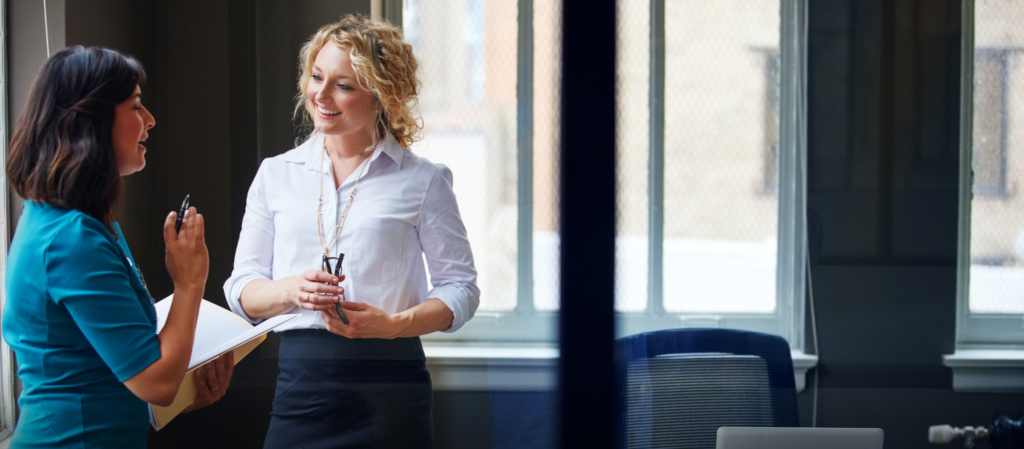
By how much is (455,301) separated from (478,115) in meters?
0.35

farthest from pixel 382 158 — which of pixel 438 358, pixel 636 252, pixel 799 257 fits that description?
pixel 799 257

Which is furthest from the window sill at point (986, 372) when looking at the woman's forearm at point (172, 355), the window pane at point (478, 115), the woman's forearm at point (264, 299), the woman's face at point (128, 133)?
the woman's face at point (128, 133)

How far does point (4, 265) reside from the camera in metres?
0.98

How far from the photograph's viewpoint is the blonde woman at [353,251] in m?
0.95

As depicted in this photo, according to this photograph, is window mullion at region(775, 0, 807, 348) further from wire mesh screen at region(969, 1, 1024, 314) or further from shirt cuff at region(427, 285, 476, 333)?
shirt cuff at region(427, 285, 476, 333)

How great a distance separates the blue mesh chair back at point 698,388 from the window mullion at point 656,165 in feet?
0.39

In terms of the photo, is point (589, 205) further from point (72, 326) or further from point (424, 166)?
point (72, 326)

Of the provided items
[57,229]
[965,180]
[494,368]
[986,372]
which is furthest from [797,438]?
[57,229]

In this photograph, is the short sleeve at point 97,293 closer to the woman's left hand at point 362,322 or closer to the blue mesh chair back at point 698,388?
the woman's left hand at point 362,322

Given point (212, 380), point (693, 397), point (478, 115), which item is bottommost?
point (693, 397)

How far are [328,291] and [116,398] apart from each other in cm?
30

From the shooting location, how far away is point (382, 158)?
0.99m

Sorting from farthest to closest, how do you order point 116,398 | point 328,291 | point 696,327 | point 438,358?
point 696,327
point 438,358
point 328,291
point 116,398

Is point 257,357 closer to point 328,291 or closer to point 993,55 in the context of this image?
point 328,291
